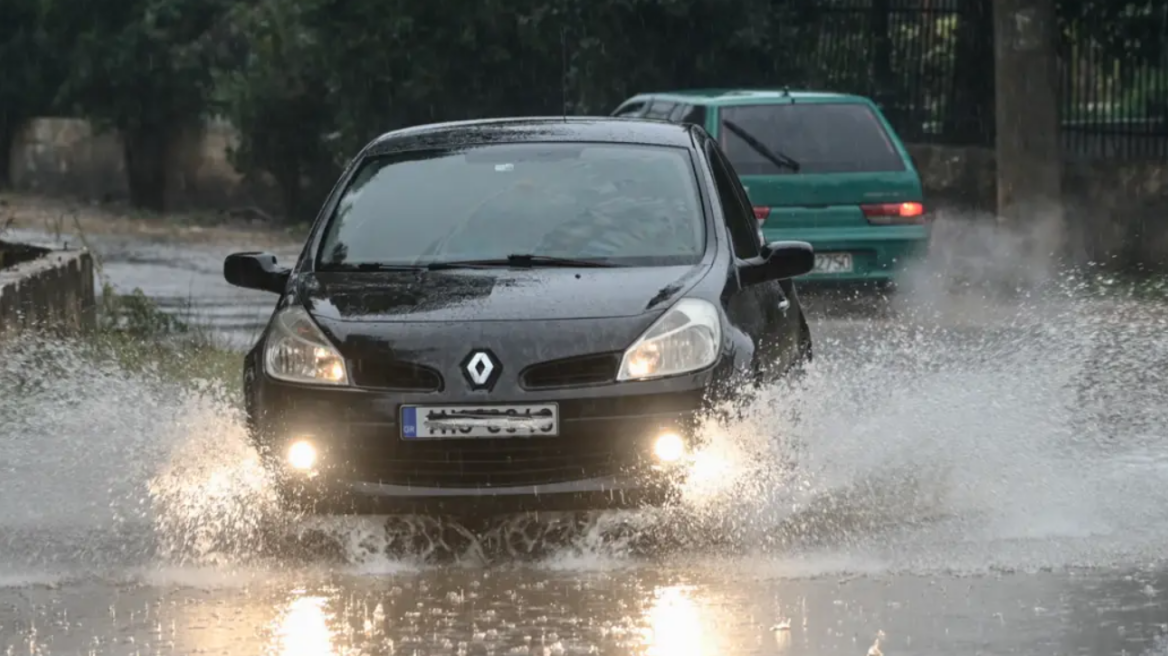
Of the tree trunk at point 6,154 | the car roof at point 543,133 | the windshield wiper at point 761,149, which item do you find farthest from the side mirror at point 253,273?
the tree trunk at point 6,154

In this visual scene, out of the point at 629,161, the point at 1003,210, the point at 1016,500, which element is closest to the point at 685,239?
the point at 629,161

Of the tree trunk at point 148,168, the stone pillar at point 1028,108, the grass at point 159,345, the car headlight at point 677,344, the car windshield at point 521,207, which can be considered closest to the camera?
the car headlight at point 677,344

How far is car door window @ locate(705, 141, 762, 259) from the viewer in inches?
364

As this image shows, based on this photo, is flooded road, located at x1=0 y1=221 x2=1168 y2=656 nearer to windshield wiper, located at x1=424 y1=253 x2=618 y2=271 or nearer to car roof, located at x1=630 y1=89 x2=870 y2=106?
windshield wiper, located at x1=424 y1=253 x2=618 y2=271

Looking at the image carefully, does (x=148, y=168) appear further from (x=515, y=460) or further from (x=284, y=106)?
(x=515, y=460)

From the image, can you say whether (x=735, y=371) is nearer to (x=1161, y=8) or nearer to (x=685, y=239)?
(x=685, y=239)

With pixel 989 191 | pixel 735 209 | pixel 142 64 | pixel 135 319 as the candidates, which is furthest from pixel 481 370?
pixel 142 64

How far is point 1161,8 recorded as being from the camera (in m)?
21.4

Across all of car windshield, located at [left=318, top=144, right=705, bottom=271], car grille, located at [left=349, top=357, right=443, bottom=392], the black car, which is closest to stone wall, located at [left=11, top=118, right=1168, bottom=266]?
car windshield, located at [left=318, top=144, right=705, bottom=271]

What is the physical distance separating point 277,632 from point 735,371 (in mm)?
2023

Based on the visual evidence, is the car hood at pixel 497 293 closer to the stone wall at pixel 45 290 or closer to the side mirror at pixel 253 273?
the side mirror at pixel 253 273

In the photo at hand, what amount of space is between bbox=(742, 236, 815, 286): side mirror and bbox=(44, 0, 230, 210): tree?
69.4 ft

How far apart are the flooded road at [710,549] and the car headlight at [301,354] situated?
433mm

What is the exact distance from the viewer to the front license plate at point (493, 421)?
7812 mm
